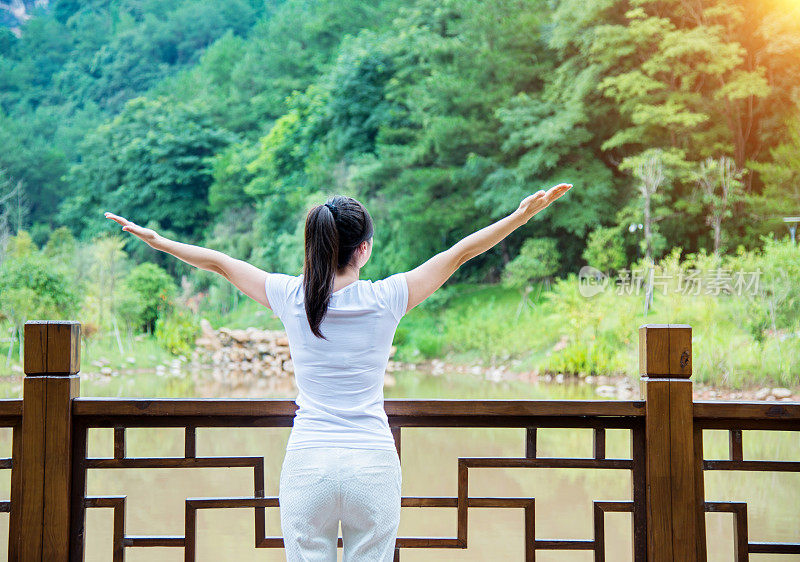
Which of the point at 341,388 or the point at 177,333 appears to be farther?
the point at 177,333

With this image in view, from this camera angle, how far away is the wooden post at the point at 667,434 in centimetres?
157

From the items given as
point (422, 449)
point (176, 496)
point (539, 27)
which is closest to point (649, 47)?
point (539, 27)

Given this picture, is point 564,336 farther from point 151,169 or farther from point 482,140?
point 151,169

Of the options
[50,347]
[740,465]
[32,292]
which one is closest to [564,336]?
[32,292]

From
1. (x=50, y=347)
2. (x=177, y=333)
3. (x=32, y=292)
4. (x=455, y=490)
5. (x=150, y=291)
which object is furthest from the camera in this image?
(x=150, y=291)

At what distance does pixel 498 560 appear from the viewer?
11.2 feet

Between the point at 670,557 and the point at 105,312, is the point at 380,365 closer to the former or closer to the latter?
the point at 670,557

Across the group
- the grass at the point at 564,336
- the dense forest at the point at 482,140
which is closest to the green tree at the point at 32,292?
the grass at the point at 564,336

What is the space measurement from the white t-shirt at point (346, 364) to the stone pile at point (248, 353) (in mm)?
9176

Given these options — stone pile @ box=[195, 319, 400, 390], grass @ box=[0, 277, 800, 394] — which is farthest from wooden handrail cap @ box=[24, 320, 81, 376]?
stone pile @ box=[195, 319, 400, 390]

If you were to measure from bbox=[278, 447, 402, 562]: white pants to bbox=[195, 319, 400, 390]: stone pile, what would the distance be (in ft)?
30.1
